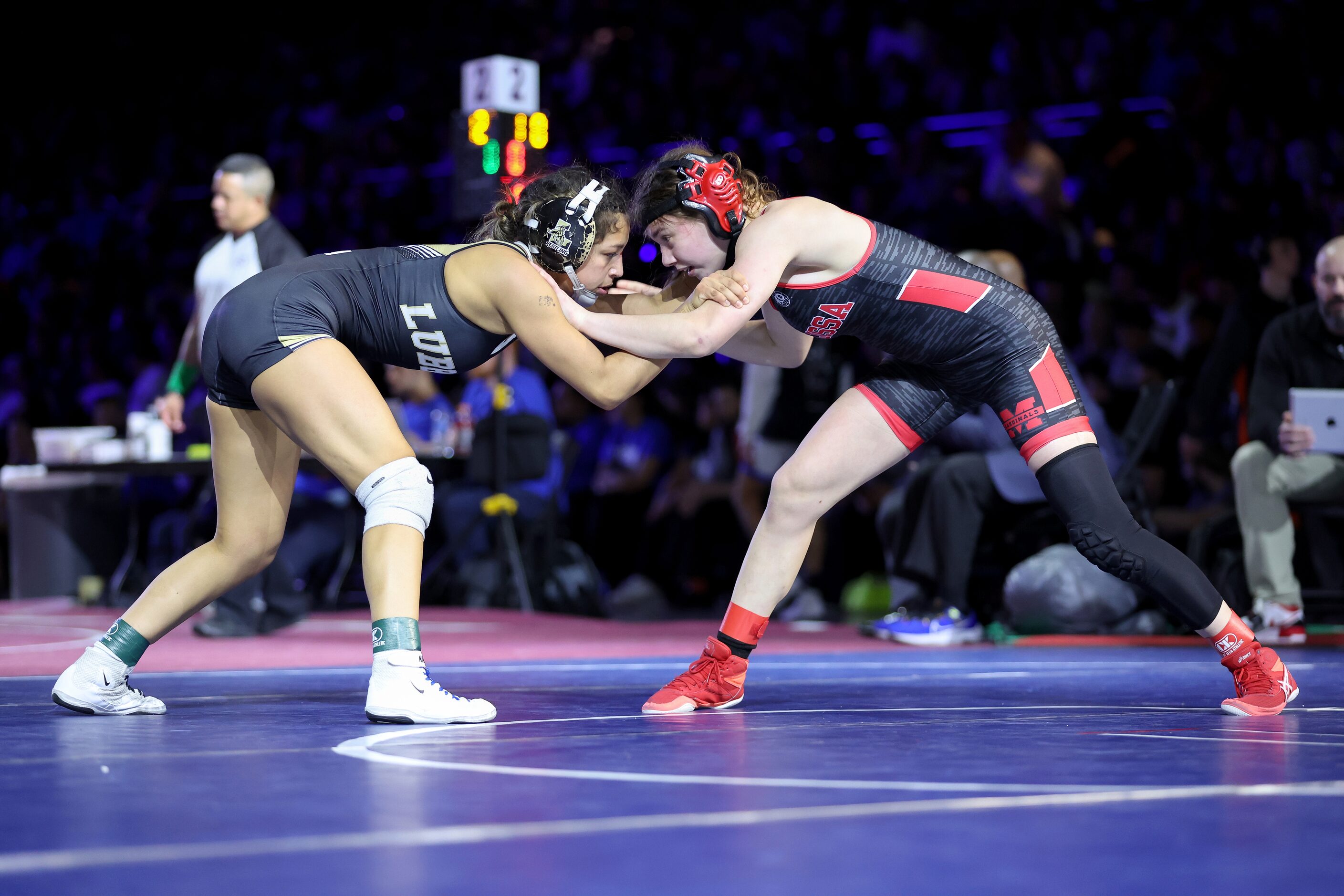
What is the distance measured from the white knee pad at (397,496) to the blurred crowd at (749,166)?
3.04 ft

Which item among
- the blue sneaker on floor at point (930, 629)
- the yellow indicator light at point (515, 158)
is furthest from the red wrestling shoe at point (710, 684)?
the yellow indicator light at point (515, 158)

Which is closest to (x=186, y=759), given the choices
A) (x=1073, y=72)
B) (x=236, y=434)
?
(x=236, y=434)

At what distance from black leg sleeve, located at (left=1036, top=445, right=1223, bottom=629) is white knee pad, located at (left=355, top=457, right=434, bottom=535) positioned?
4.48 feet

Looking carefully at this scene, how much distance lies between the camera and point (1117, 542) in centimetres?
328

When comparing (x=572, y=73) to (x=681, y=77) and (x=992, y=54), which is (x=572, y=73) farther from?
(x=992, y=54)

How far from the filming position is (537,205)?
3340 mm

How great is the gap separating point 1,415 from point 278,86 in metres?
4.17

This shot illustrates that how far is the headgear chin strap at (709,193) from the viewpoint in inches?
131

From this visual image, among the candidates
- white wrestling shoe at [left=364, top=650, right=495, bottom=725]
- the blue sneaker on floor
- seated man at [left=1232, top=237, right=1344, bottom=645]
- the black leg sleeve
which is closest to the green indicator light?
the blue sneaker on floor

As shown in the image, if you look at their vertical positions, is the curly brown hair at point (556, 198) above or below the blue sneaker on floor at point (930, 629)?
above

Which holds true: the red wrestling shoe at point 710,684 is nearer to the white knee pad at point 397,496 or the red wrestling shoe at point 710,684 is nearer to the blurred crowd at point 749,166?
the white knee pad at point 397,496

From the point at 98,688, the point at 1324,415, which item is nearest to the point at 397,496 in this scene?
the point at 98,688

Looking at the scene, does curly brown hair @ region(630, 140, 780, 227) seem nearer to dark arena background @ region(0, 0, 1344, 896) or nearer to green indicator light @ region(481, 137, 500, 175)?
dark arena background @ region(0, 0, 1344, 896)

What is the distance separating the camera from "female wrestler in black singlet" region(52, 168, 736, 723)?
10.0 ft
